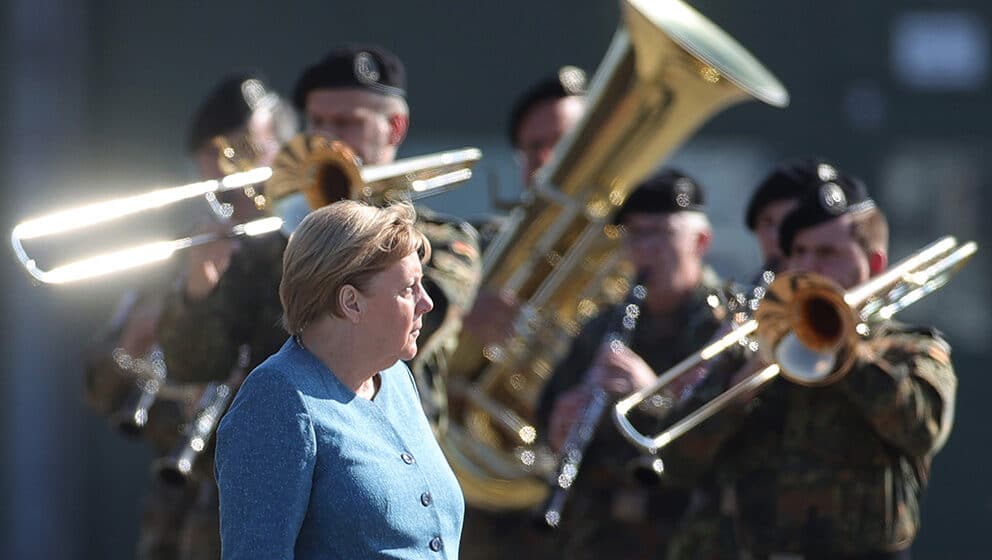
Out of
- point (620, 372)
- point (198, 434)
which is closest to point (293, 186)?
point (198, 434)

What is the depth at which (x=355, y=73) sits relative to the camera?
5.41 metres

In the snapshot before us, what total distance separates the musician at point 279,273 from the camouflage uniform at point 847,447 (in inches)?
Result: 32.6

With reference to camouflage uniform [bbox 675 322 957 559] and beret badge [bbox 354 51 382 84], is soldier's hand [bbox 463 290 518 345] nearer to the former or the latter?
beret badge [bbox 354 51 382 84]

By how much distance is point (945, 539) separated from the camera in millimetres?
10031

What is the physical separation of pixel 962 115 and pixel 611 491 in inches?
203

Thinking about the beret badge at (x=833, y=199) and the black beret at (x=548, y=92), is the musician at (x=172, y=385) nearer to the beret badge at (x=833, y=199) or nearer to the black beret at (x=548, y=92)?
the black beret at (x=548, y=92)

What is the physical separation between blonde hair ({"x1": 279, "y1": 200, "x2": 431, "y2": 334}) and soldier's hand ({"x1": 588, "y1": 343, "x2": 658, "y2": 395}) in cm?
219

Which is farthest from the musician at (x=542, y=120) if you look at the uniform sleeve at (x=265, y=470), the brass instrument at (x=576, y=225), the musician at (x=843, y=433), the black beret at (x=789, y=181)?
the uniform sleeve at (x=265, y=470)

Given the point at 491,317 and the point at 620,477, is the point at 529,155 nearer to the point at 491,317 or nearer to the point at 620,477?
the point at 491,317

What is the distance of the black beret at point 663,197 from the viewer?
5.88m

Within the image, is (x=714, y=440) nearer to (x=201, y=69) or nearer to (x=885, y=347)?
(x=885, y=347)

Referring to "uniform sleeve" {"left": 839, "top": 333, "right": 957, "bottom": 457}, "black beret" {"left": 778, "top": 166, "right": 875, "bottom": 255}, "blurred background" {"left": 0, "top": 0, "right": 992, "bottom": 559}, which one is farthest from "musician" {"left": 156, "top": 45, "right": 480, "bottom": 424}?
"blurred background" {"left": 0, "top": 0, "right": 992, "bottom": 559}

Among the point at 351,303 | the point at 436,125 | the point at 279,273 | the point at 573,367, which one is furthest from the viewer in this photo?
the point at 436,125

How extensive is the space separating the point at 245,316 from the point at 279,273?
0.15 metres
